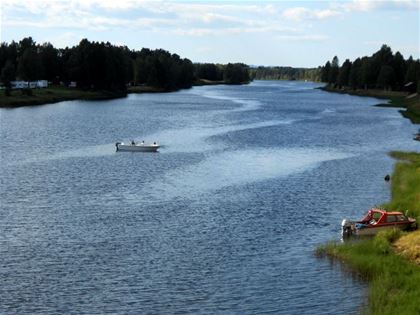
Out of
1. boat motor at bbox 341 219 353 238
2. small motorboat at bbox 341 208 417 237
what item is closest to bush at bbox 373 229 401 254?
small motorboat at bbox 341 208 417 237

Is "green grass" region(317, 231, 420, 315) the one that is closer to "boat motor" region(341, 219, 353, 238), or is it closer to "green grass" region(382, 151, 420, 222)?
"boat motor" region(341, 219, 353, 238)

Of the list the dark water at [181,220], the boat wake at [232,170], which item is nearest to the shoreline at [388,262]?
the dark water at [181,220]

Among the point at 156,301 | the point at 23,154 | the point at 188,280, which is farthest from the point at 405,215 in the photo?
the point at 23,154

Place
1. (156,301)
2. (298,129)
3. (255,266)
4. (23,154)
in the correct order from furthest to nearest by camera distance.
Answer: (298,129) → (23,154) → (255,266) → (156,301)

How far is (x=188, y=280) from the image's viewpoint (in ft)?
134

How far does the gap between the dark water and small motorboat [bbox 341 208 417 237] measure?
7.07 feet

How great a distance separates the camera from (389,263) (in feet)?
134

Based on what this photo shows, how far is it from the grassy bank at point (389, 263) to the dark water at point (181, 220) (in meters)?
1.40

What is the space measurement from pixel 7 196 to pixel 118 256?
23982mm

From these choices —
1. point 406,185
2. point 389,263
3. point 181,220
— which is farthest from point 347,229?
point 406,185

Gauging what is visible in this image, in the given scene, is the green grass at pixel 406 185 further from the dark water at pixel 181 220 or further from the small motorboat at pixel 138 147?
the small motorboat at pixel 138 147

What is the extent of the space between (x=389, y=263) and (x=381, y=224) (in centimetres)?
877

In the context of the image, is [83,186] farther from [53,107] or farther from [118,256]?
[53,107]

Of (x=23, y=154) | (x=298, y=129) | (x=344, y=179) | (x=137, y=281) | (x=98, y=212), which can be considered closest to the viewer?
(x=137, y=281)
